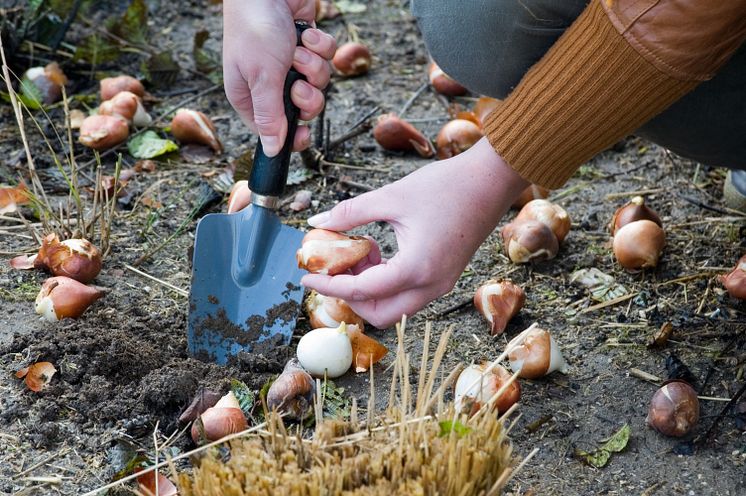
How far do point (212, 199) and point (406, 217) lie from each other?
0.98 metres

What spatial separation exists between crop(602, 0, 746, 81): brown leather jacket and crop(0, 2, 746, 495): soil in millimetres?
611

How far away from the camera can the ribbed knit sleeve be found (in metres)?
1.32

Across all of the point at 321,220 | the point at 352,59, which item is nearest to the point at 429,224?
the point at 321,220

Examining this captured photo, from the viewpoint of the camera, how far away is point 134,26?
299 cm

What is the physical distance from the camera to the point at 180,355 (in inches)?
66.9

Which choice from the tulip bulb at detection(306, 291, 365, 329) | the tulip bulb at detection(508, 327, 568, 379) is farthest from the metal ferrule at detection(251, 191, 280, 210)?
the tulip bulb at detection(508, 327, 568, 379)

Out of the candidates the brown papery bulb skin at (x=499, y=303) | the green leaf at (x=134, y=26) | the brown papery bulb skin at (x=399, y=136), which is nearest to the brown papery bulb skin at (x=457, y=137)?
the brown papery bulb skin at (x=399, y=136)

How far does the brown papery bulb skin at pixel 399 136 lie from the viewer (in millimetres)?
2514

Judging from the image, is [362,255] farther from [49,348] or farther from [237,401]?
[49,348]

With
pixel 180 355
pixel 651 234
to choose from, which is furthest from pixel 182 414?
pixel 651 234

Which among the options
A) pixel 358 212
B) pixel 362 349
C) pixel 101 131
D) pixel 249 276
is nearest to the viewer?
pixel 358 212

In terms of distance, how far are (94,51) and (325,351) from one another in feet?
5.66

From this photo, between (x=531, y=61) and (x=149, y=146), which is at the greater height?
(x=531, y=61)

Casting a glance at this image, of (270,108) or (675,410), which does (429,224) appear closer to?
(270,108)
